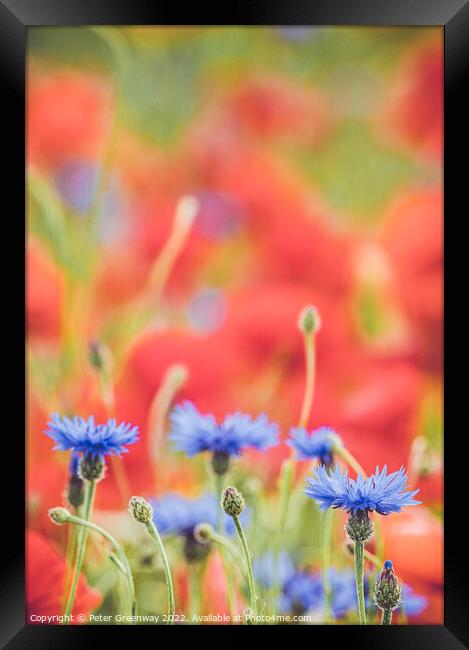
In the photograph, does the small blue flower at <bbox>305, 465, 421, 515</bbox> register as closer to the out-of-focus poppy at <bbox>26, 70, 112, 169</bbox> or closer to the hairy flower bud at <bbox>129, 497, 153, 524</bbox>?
Answer: the hairy flower bud at <bbox>129, 497, 153, 524</bbox>

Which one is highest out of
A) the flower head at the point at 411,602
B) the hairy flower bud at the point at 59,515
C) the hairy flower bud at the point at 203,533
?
the hairy flower bud at the point at 59,515

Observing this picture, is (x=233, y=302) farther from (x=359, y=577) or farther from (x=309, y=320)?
(x=359, y=577)

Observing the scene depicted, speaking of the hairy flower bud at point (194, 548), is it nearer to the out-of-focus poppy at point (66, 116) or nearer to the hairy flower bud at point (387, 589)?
the hairy flower bud at point (387, 589)

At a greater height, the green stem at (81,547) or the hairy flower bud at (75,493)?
the hairy flower bud at (75,493)

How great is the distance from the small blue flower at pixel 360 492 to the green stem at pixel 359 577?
0.18ft

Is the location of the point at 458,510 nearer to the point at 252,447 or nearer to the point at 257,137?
the point at 252,447

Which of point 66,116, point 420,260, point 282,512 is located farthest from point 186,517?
point 66,116

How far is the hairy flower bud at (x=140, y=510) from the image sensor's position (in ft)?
3.96

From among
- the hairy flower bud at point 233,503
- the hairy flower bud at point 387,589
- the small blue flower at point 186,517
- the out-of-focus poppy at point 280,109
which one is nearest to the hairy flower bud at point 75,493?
the small blue flower at point 186,517

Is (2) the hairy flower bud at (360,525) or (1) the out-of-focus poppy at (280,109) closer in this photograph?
(2) the hairy flower bud at (360,525)

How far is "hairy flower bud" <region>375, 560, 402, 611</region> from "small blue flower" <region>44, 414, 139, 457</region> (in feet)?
1.28

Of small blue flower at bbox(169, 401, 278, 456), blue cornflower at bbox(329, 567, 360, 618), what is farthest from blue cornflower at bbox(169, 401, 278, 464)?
blue cornflower at bbox(329, 567, 360, 618)

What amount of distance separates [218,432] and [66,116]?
0.50m

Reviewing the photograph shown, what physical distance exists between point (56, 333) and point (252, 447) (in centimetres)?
32
